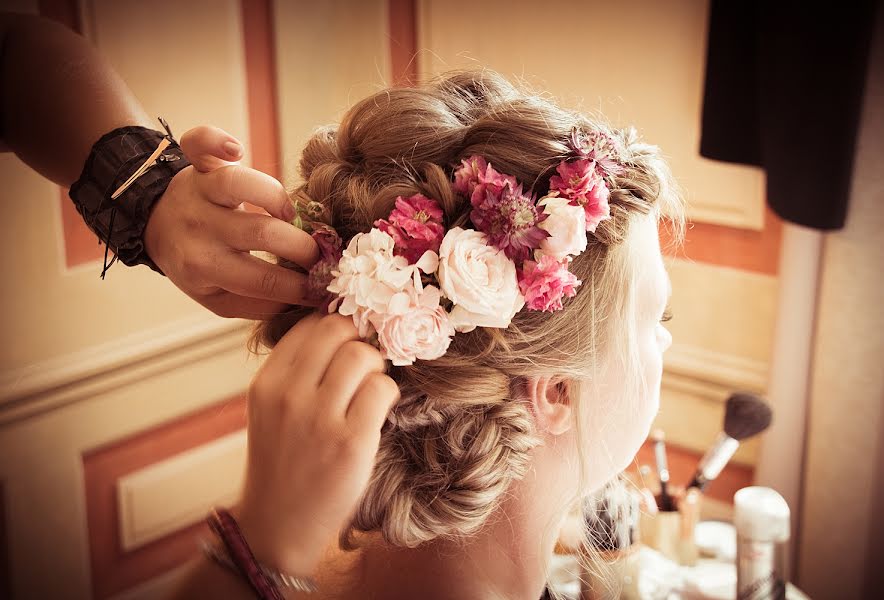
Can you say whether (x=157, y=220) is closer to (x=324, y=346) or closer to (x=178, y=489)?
(x=324, y=346)

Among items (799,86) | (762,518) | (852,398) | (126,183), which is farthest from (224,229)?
(852,398)

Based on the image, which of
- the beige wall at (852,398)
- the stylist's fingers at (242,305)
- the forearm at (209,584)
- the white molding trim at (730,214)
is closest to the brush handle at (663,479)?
the beige wall at (852,398)

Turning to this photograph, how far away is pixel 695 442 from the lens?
7.20ft

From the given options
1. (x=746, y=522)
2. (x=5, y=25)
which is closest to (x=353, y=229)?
(x=5, y=25)

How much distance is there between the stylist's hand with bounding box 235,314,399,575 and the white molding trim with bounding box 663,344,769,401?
4.86 ft

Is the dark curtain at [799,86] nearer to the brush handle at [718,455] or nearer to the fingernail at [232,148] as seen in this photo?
the brush handle at [718,455]

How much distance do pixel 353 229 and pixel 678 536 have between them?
960mm

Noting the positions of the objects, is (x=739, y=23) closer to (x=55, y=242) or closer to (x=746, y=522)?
(x=746, y=522)

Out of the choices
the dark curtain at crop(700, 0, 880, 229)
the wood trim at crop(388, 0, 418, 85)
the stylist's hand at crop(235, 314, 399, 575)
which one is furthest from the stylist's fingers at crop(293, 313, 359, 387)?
the wood trim at crop(388, 0, 418, 85)

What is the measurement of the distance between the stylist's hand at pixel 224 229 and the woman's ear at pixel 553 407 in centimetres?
29

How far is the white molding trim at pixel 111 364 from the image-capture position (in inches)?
73.4

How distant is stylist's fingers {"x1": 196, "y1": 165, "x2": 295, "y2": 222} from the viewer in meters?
0.89

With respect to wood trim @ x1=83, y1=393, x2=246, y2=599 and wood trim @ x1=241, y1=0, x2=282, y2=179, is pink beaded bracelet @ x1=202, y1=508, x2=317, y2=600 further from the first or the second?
wood trim @ x1=241, y1=0, x2=282, y2=179

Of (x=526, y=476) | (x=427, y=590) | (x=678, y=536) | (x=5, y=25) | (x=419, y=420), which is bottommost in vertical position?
(x=678, y=536)
